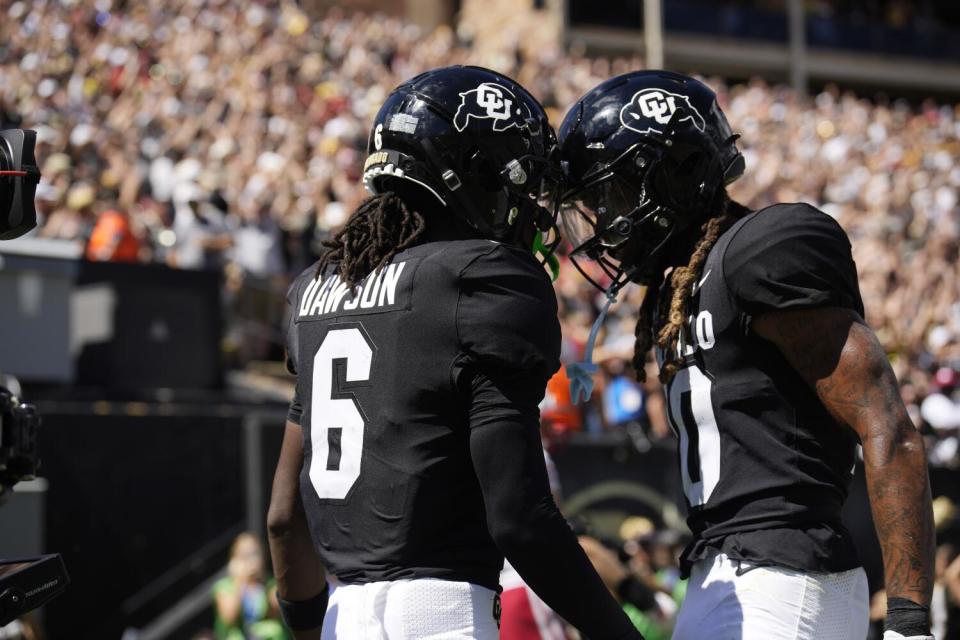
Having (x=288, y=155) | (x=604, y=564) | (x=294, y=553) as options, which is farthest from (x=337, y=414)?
(x=288, y=155)

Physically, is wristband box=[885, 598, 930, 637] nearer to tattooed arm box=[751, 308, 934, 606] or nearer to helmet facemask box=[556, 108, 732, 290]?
tattooed arm box=[751, 308, 934, 606]

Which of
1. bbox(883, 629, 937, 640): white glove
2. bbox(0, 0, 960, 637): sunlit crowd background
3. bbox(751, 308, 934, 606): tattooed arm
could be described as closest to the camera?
bbox(883, 629, 937, 640): white glove

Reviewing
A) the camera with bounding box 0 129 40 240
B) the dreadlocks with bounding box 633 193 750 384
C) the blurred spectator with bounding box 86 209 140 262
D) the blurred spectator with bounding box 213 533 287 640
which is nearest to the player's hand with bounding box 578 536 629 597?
the dreadlocks with bounding box 633 193 750 384

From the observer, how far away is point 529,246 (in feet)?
9.99

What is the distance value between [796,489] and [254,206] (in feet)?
29.2

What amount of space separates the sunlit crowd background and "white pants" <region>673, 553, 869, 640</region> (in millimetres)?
2479

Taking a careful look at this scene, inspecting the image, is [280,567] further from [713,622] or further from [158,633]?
[158,633]

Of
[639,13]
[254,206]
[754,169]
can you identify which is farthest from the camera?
[639,13]

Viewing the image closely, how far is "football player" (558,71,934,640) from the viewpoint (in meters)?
2.69

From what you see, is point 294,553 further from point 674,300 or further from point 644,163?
point 644,163

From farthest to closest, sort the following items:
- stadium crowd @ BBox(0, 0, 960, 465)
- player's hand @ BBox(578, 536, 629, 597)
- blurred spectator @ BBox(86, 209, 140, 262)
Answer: stadium crowd @ BBox(0, 0, 960, 465) < blurred spectator @ BBox(86, 209, 140, 262) < player's hand @ BBox(578, 536, 629, 597)

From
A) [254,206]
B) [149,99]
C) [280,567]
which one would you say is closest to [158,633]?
[254,206]

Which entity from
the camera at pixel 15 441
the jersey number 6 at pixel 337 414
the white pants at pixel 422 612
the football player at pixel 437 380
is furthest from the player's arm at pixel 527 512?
the camera at pixel 15 441

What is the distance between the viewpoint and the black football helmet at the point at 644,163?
3.15 metres
